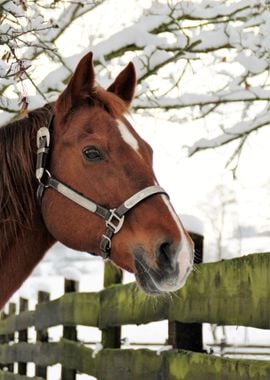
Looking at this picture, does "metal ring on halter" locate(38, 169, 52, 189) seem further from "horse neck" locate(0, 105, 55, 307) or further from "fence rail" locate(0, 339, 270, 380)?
"fence rail" locate(0, 339, 270, 380)

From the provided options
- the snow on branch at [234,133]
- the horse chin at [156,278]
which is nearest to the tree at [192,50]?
the snow on branch at [234,133]

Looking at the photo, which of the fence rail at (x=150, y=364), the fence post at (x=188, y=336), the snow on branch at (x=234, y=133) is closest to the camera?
the fence rail at (x=150, y=364)

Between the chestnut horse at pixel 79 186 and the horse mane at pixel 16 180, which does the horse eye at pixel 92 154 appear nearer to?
the chestnut horse at pixel 79 186

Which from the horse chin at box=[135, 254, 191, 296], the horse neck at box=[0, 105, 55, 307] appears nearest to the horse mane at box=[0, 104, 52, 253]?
the horse neck at box=[0, 105, 55, 307]

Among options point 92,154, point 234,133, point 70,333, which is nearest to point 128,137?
point 92,154

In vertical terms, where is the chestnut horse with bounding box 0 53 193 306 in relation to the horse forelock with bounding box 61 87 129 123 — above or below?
below

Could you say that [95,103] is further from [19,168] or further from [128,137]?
[19,168]

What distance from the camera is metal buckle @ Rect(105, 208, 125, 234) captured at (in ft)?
8.95

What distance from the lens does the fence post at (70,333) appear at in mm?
5527

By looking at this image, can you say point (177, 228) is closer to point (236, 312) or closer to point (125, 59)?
point (236, 312)

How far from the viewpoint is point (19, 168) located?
2.91 m

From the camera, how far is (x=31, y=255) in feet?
9.50

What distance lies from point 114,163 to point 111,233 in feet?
0.90

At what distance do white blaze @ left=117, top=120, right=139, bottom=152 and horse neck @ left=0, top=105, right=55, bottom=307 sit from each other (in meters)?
0.39
